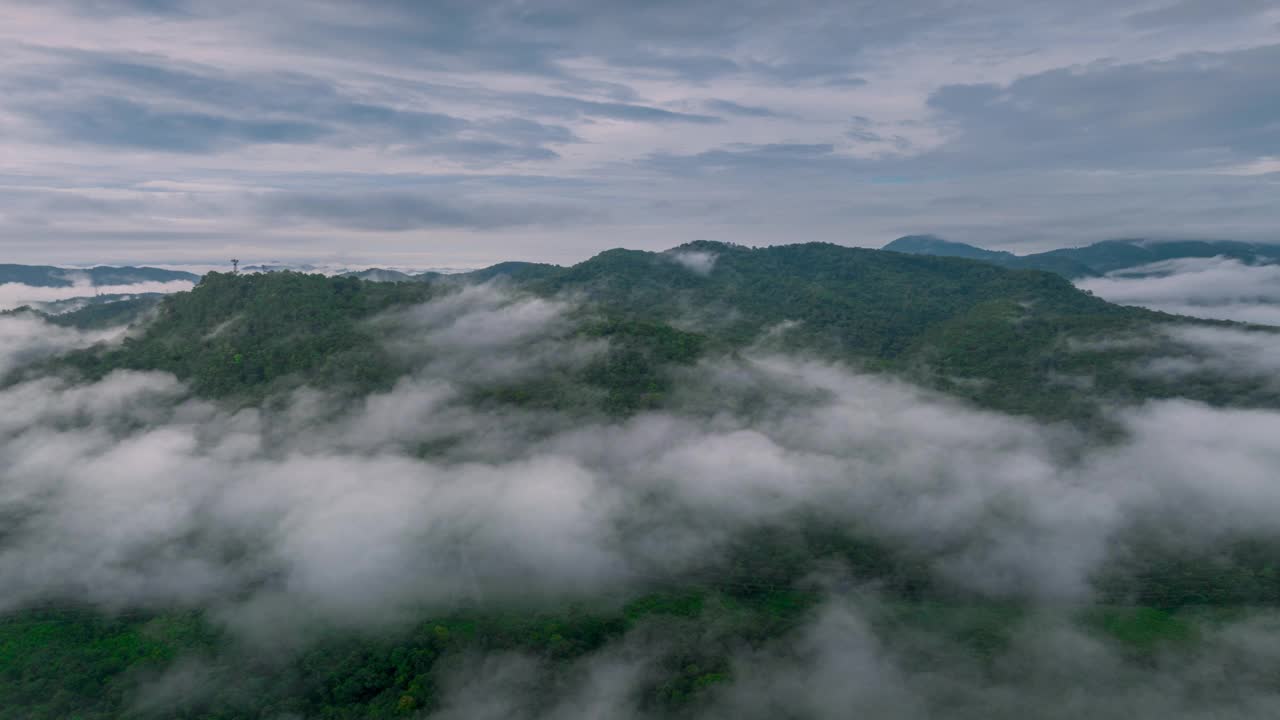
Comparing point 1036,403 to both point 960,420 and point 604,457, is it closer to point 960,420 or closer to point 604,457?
point 960,420

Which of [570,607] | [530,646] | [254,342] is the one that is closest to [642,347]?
[570,607]

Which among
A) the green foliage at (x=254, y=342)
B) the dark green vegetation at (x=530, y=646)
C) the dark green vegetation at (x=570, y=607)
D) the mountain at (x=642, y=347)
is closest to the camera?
the dark green vegetation at (x=530, y=646)

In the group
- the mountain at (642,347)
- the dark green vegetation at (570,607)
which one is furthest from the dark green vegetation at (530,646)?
the mountain at (642,347)

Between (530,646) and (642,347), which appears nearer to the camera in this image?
(530,646)

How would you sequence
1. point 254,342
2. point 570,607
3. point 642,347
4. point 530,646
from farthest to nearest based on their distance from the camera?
point 642,347 < point 254,342 < point 570,607 < point 530,646

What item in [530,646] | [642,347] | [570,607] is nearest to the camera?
[530,646]

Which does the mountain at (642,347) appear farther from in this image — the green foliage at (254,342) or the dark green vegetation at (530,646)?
the dark green vegetation at (530,646)

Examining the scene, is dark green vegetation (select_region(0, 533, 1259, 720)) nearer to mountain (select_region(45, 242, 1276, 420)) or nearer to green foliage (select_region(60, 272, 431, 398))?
mountain (select_region(45, 242, 1276, 420))

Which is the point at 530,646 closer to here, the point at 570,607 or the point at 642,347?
the point at 570,607

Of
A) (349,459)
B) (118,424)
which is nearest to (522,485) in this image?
(349,459)
